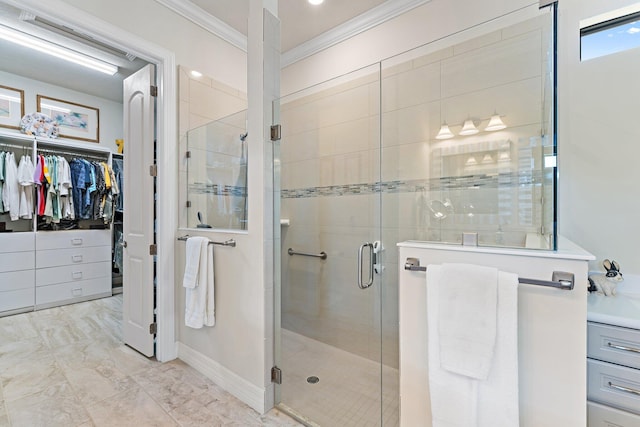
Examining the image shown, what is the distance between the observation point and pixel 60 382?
6.63 ft

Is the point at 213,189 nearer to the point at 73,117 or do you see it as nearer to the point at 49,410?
the point at 49,410

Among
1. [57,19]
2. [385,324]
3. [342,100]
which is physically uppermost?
[57,19]

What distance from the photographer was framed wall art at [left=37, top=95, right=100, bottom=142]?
12.9 ft

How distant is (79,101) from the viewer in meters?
4.21

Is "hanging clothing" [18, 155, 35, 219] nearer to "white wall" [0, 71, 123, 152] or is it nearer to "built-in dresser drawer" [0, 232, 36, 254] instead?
"built-in dresser drawer" [0, 232, 36, 254]

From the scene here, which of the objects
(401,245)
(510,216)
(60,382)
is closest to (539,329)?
(401,245)

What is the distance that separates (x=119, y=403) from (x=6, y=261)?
2878 mm

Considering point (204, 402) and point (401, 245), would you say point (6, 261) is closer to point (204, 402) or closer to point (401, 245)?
point (204, 402)

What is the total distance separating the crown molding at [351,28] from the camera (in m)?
2.32

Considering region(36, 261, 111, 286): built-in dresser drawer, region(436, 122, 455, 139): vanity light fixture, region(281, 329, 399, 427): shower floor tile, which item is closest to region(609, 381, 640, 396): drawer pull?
region(281, 329, 399, 427): shower floor tile

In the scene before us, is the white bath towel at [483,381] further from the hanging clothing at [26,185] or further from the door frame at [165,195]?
the hanging clothing at [26,185]

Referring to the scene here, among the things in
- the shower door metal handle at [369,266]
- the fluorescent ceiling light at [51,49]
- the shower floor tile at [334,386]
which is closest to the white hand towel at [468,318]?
the shower floor tile at [334,386]

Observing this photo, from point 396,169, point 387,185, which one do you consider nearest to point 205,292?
point 387,185

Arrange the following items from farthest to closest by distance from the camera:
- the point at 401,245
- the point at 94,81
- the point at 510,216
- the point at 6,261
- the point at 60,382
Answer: the point at 94,81 → the point at 6,261 → the point at 60,382 → the point at 510,216 → the point at 401,245
